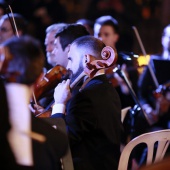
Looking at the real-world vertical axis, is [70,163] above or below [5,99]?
below

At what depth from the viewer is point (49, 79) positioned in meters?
→ 3.06

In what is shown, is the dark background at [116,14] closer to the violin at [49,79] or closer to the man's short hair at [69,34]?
the man's short hair at [69,34]

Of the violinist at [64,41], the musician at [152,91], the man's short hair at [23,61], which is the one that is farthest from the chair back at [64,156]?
the musician at [152,91]

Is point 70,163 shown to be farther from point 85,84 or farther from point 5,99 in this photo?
point 5,99

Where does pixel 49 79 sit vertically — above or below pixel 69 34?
below

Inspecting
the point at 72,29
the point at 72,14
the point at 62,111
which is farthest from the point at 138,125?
the point at 72,14

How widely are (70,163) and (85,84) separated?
524 mm

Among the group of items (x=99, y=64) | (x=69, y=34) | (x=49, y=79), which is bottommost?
(x=49, y=79)

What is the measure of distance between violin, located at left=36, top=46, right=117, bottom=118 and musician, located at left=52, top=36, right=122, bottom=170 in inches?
0.6

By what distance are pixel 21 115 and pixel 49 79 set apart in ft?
4.60

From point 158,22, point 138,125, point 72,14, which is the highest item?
point 72,14

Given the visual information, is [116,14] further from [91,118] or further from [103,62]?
[91,118]

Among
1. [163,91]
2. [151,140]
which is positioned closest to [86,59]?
[151,140]

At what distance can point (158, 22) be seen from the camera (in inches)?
281
